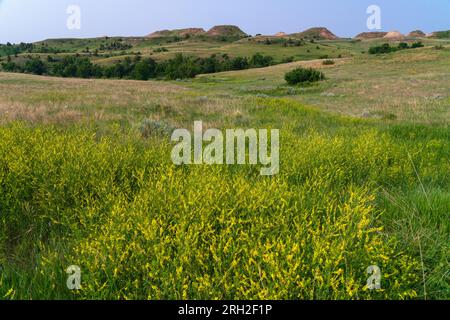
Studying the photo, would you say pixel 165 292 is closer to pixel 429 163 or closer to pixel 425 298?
pixel 425 298

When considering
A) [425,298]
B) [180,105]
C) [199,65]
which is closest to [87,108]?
[180,105]

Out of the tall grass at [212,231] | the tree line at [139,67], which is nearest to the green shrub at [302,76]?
the tall grass at [212,231]

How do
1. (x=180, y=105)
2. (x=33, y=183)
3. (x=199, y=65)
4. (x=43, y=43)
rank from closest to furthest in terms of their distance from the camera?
(x=33, y=183)
(x=180, y=105)
(x=199, y=65)
(x=43, y=43)

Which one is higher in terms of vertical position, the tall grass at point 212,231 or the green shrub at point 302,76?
the green shrub at point 302,76

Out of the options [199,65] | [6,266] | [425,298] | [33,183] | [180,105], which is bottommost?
[425,298]

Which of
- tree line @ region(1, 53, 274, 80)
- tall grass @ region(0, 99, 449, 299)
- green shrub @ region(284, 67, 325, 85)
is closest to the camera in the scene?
tall grass @ region(0, 99, 449, 299)

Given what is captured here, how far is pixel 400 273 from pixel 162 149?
4342 millimetres

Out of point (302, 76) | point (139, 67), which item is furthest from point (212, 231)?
point (139, 67)

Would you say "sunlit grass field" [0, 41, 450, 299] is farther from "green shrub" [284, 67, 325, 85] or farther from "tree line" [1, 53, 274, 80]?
"tree line" [1, 53, 274, 80]

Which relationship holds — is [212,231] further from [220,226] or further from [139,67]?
[139,67]

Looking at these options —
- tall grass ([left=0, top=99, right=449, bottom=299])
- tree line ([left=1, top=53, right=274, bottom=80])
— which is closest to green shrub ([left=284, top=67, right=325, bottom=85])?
tall grass ([left=0, top=99, right=449, bottom=299])

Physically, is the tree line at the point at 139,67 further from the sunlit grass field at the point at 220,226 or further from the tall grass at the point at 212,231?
the tall grass at the point at 212,231

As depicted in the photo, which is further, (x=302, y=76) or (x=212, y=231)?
(x=302, y=76)

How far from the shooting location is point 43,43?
187625 millimetres
